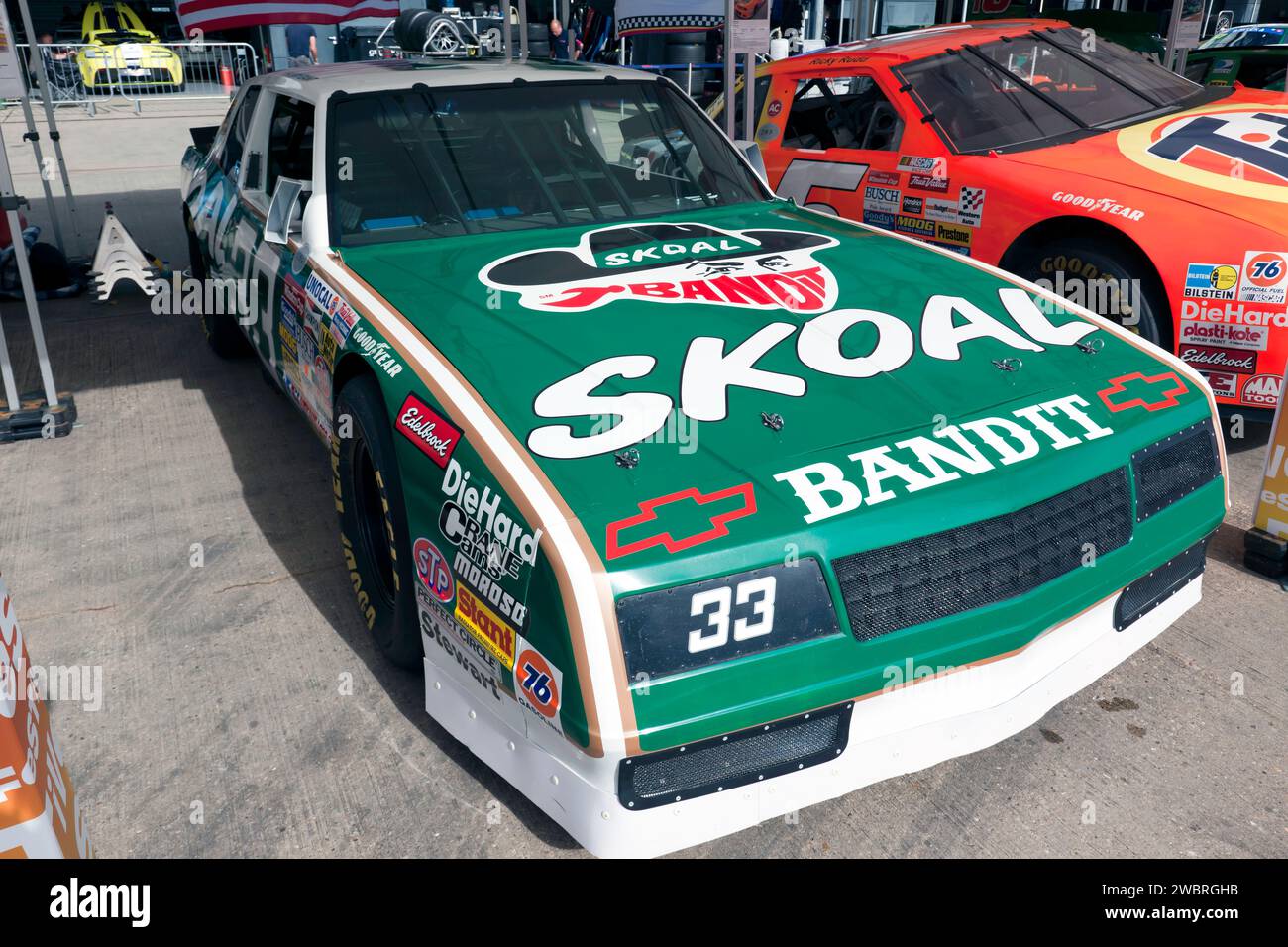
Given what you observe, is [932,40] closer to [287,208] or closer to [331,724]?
[287,208]

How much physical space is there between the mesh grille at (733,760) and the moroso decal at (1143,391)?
110 centimetres

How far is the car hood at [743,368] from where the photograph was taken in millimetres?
2008

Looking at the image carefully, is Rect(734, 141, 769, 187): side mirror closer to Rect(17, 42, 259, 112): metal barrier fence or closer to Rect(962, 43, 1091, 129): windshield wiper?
Rect(962, 43, 1091, 129): windshield wiper

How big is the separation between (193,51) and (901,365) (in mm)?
20388

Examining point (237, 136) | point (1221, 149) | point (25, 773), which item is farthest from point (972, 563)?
point (237, 136)

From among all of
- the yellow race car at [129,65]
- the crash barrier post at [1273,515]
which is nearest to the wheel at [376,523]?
the crash barrier post at [1273,515]

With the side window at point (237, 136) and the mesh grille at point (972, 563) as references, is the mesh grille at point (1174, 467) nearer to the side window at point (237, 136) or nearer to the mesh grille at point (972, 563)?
the mesh grille at point (972, 563)

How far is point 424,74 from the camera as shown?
145 inches

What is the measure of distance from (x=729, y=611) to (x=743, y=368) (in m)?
0.76

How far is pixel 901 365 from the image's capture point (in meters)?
2.48

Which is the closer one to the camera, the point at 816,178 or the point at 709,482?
the point at 709,482
